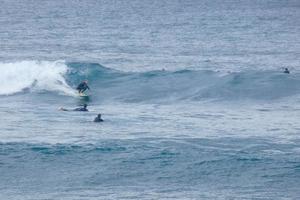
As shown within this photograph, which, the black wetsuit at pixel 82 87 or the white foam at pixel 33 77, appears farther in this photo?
the white foam at pixel 33 77

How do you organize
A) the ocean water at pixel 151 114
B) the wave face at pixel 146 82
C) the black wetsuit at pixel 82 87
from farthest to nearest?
the black wetsuit at pixel 82 87 < the wave face at pixel 146 82 < the ocean water at pixel 151 114

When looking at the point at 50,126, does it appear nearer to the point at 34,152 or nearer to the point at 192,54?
the point at 34,152

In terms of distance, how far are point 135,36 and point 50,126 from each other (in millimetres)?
50661

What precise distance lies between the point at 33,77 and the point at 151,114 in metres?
16.3

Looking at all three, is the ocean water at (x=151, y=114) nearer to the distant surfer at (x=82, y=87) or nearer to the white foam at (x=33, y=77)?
the white foam at (x=33, y=77)

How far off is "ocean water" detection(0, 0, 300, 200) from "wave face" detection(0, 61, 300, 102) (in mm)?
90

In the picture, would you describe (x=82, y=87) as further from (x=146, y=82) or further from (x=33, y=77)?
(x=33, y=77)

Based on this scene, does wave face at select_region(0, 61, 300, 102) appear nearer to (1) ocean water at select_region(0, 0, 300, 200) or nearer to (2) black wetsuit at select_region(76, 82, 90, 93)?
(1) ocean water at select_region(0, 0, 300, 200)

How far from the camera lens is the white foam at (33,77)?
6253 cm

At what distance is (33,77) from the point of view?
66750 millimetres

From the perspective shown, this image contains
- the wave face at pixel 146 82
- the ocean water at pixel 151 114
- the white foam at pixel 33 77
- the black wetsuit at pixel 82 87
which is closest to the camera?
the ocean water at pixel 151 114

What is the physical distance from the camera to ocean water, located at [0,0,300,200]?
129 feet

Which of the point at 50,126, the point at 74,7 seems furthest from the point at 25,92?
the point at 74,7

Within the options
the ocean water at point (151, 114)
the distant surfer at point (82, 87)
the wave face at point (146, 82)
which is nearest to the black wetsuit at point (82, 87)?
the distant surfer at point (82, 87)
